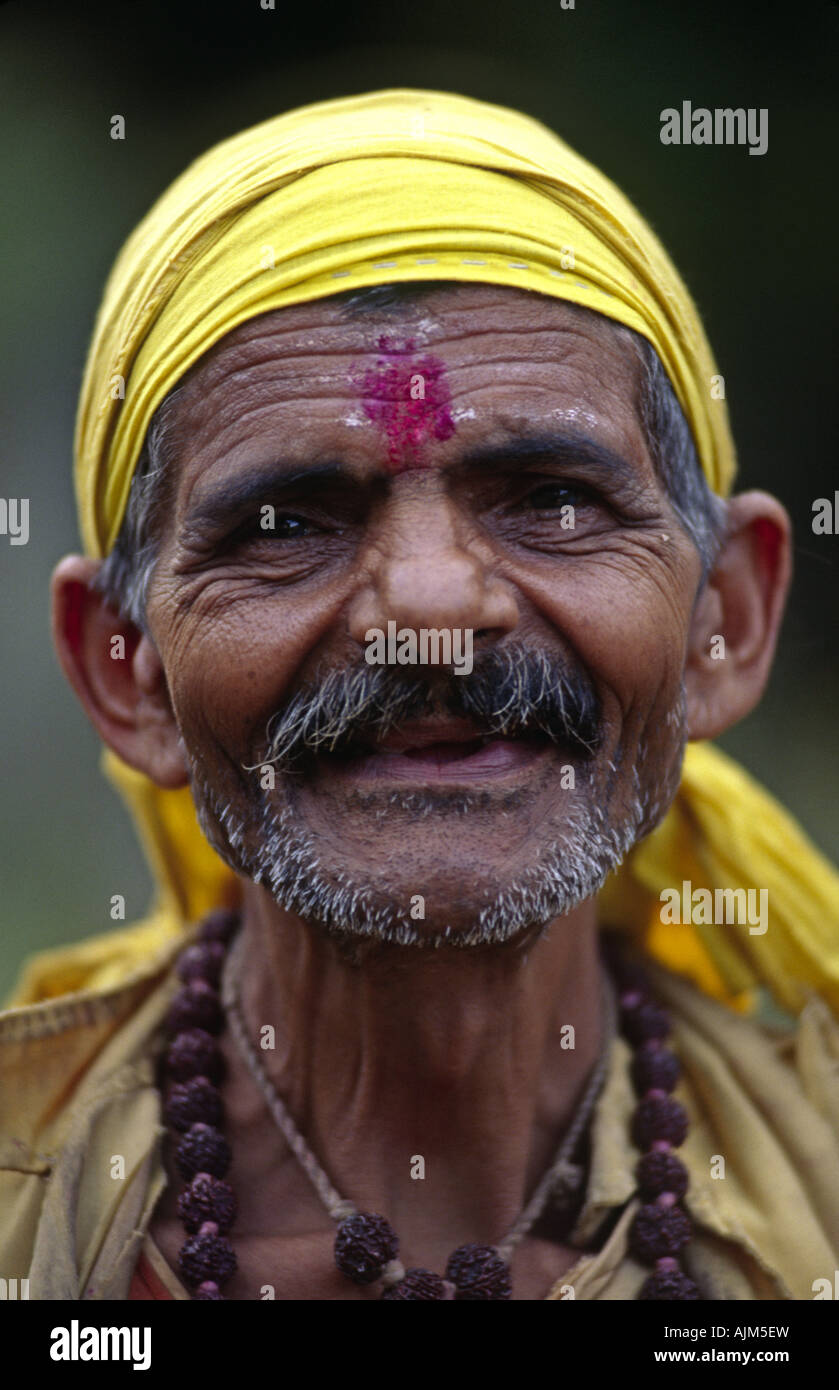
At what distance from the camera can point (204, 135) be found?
5.12 meters

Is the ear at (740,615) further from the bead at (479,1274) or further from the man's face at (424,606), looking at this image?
the bead at (479,1274)

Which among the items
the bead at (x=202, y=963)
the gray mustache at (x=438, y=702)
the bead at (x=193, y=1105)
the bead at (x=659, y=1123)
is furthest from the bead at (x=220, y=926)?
the bead at (x=659, y=1123)

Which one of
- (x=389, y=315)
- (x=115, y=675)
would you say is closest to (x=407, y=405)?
(x=389, y=315)

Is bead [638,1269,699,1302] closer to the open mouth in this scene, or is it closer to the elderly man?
the elderly man

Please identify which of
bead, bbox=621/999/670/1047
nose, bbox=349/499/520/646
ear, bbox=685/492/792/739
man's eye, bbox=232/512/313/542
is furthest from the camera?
bead, bbox=621/999/670/1047

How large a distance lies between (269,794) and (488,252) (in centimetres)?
101

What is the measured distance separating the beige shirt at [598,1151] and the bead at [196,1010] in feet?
0.17

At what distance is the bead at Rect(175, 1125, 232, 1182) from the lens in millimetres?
2438

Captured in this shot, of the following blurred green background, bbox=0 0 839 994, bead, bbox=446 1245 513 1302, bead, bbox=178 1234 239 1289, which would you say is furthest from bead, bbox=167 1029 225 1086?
blurred green background, bbox=0 0 839 994

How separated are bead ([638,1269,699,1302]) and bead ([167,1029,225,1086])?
92cm

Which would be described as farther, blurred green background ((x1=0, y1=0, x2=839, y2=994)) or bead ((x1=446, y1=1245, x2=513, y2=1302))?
blurred green background ((x1=0, y1=0, x2=839, y2=994))

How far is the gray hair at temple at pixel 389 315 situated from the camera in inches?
87.4

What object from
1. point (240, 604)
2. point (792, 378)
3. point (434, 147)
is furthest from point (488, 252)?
point (792, 378)

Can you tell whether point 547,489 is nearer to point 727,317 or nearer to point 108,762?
point 108,762
